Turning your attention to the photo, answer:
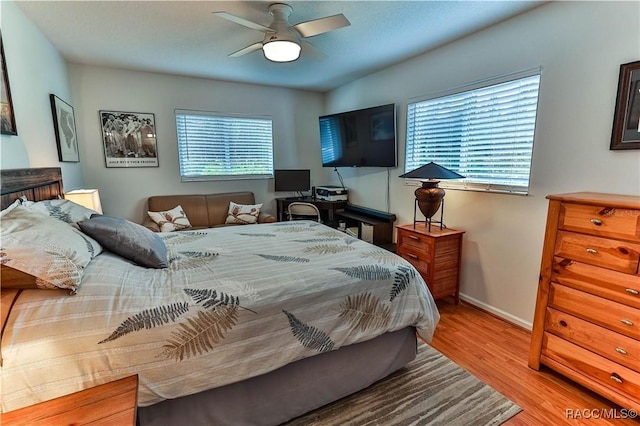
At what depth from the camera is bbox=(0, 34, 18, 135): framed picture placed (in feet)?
5.79

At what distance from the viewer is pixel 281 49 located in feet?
7.39

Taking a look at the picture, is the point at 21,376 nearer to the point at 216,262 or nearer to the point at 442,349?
the point at 216,262

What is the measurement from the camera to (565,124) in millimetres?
2160

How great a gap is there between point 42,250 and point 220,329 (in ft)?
2.52

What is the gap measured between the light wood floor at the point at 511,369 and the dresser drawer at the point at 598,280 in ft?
2.14

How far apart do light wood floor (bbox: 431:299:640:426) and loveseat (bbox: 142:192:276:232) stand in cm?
266

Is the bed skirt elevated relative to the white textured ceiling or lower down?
lower down

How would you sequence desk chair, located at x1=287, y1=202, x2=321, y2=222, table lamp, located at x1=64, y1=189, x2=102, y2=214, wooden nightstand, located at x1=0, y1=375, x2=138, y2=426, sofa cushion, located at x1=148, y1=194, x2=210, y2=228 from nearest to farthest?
wooden nightstand, located at x1=0, y1=375, x2=138, y2=426 < table lamp, located at x1=64, y1=189, x2=102, y2=214 < sofa cushion, located at x1=148, y1=194, x2=210, y2=228 < desk chair, located at x1=287, y1=202, x2=321, y2=222

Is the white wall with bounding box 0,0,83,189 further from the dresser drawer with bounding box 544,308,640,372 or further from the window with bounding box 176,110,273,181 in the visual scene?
the dresser drawer with bounding box 544,308,640,372

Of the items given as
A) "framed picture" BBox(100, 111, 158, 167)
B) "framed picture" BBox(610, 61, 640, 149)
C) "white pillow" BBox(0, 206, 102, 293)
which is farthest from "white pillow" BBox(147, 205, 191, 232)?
"framed picture" BBox(610, 61, 640, 149)

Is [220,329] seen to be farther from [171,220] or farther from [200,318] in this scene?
[171,220]

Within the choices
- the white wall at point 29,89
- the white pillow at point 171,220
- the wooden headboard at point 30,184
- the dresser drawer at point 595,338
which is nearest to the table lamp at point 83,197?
the wooden headboard at point 30,184

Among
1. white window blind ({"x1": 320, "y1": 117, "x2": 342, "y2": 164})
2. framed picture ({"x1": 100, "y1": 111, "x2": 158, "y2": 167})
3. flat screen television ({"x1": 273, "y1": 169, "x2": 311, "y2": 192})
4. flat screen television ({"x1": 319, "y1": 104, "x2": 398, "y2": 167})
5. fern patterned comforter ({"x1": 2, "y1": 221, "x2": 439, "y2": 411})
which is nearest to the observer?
fern patterned comforter ({"x1": 2, "y1": 221, "x2": 439, "y2": 411})

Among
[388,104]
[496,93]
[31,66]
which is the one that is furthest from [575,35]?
[31,66]
